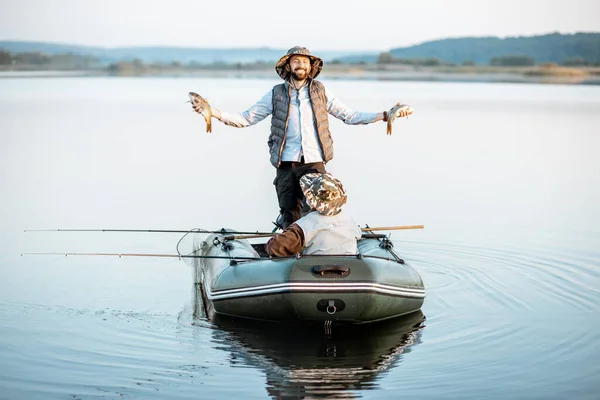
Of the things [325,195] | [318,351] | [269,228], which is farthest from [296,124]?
[269,228]

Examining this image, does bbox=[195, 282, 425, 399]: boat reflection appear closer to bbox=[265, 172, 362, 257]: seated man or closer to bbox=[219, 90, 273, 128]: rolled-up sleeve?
bbox=[265, 172, 362, 257]: seated man

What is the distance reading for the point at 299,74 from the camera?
9773 mm

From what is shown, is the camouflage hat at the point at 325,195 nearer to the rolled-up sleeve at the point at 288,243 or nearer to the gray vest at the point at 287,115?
the rolled-up sleeve at the point at 288,243

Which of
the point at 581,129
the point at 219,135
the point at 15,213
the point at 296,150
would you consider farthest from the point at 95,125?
the point at 296,150

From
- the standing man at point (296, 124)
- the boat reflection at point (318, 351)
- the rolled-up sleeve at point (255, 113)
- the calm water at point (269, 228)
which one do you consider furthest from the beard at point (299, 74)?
the boat reflection at point (318, 351)

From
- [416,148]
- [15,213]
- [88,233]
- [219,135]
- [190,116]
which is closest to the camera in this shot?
[88,233]

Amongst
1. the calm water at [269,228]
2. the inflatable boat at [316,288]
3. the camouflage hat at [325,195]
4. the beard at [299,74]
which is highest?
the beard at [299,74]

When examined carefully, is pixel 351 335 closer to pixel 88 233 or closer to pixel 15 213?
pixel 88 233

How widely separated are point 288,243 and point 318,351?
0.94m

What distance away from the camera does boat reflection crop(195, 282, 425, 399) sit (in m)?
7.21

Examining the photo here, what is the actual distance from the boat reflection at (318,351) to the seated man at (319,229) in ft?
1.87

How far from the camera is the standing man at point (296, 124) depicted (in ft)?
32.2

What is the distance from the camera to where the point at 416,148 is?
22.4 m

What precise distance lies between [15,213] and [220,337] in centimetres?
576
